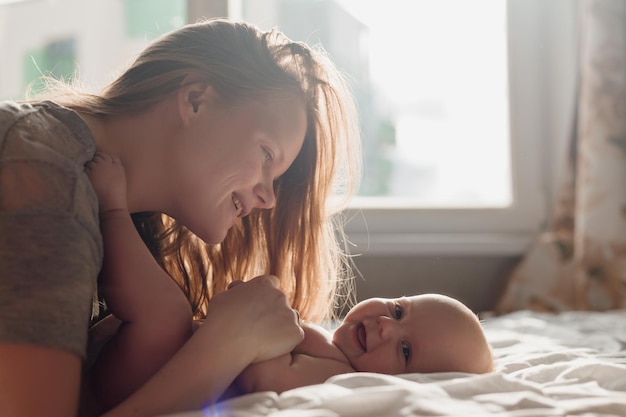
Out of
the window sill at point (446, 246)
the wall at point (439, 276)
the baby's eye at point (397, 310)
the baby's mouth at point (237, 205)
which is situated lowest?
the wall at point (439, 276)

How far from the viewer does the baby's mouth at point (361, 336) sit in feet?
4.20

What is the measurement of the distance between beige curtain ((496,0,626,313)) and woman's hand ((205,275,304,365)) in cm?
137

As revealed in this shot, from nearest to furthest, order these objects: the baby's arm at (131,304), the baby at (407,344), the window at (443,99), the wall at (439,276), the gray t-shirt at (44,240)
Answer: the gray t-shirt at (44,240), the baby's arm at (131,304), the baby at (407,344), the wall at (439,276), the window at (443,99)

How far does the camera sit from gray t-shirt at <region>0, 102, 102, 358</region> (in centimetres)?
84

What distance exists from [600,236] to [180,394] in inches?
65.2

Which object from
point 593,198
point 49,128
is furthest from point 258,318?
point 593,198

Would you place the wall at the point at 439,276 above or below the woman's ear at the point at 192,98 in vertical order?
below

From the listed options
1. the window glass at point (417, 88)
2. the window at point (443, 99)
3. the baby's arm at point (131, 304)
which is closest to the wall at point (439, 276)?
the window at point (443, 99)

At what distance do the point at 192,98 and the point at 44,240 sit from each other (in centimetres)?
46

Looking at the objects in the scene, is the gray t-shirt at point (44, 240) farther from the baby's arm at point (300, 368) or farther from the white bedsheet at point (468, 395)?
the baby's arm at point (300, 368)

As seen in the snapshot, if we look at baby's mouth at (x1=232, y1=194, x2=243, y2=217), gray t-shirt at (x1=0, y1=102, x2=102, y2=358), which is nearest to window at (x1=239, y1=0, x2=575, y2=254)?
baby's mouth at (x1=232, y1=194, x2=243, y2=217)

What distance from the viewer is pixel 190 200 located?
1259mm

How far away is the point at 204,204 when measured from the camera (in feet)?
4.14

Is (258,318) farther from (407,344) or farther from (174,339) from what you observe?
(407,344)
